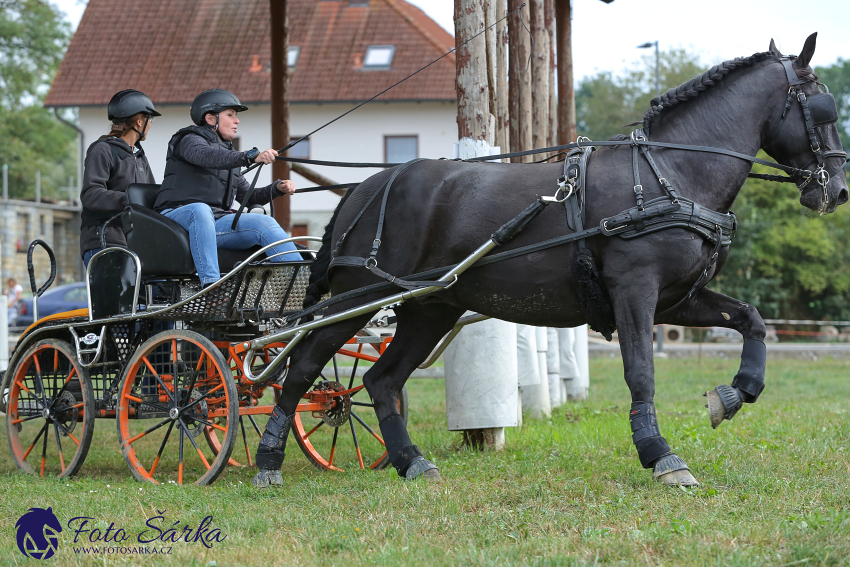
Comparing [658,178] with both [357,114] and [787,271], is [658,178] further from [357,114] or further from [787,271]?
[787,271]

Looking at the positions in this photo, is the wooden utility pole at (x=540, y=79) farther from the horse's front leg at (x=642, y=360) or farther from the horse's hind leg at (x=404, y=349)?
the horse's front leg at (x=642, y=360)

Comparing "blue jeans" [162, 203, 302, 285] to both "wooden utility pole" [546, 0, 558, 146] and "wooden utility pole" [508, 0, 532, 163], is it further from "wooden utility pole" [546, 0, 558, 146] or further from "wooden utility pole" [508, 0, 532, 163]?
"wooden utility pole" [546, 0, 558, 146]

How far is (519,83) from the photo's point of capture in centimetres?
885

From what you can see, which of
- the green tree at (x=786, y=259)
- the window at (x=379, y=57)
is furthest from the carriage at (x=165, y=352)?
the green tree at (x=786, y=259)

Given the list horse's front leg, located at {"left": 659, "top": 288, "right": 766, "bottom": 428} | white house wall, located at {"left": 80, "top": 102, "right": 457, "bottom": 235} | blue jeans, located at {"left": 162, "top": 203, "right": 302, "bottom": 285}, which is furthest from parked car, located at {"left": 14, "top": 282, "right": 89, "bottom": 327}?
horse's front leg, located at {"left": 659, "top": 288, "right": 766, "bottom": 428}

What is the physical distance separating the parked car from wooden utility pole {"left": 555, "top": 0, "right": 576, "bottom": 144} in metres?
12.1

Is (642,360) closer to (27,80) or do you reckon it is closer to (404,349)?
(404,349)

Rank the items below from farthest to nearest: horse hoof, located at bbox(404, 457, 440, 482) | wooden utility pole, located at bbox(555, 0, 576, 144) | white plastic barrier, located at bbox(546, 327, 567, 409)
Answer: wooden utility pole, located at bbox(555, 0, 576, 144) → white plastic barrier, located at bbox(546, 327, 567, 409) → horse hoof, located at bbox(404, 457, 440, 482)

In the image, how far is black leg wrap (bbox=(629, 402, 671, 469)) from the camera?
4523 mm

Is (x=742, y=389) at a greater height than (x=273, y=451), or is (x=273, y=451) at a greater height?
(x=742, y=389)

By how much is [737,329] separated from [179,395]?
10.8ft

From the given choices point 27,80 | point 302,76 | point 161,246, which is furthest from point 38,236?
point 161,246

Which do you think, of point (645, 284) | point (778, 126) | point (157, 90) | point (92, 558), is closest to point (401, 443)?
point (645, 284)

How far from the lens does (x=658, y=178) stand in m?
4.63
